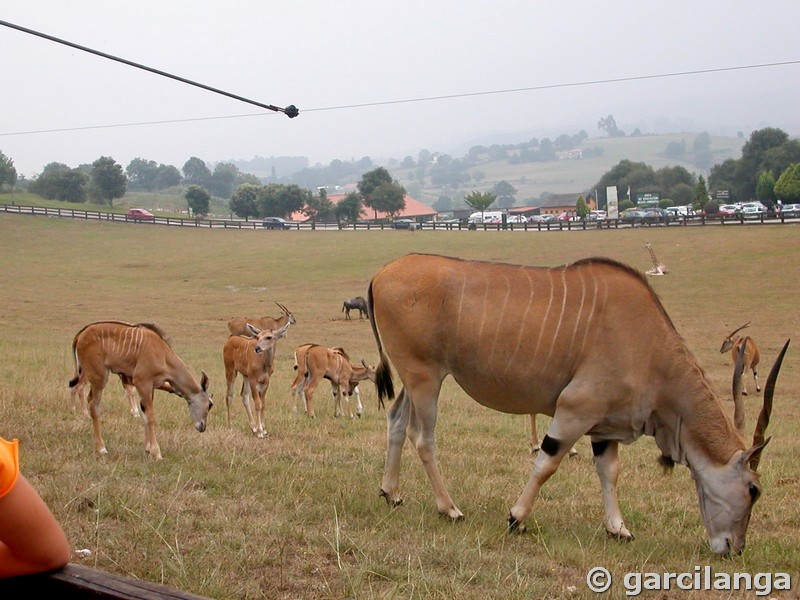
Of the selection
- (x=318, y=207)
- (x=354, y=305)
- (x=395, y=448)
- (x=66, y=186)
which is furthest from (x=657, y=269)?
(x=66, y=186)

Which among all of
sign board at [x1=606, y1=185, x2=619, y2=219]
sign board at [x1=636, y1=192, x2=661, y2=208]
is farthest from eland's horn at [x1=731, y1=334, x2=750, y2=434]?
sign board at [x1=636, y1=192, x2=661, y2=208]

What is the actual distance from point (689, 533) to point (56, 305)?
115ft

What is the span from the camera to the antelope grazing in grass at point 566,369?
712 cm

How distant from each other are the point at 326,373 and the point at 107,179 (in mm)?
93260

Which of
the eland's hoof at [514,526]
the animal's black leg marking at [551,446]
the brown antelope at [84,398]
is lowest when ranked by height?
the eland's hoof at [514,526]

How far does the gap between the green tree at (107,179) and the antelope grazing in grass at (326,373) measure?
299 feet

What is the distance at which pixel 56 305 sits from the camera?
3847 centimetres

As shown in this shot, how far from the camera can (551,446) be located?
713 centimetres

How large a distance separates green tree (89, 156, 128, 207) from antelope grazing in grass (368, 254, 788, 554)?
98702 millimetres

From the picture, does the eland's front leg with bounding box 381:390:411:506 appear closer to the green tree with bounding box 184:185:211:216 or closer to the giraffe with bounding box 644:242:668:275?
the giraffe with bounding box 644:242:668:275

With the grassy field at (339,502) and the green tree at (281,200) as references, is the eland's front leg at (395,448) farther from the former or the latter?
the green tree at (281,200)

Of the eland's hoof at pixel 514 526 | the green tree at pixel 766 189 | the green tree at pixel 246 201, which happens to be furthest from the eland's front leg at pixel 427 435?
the green tree at pixel 246 201

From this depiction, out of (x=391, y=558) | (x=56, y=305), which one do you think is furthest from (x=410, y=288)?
(x=56, y=305)

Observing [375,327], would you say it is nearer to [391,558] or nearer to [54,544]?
[391,558]
